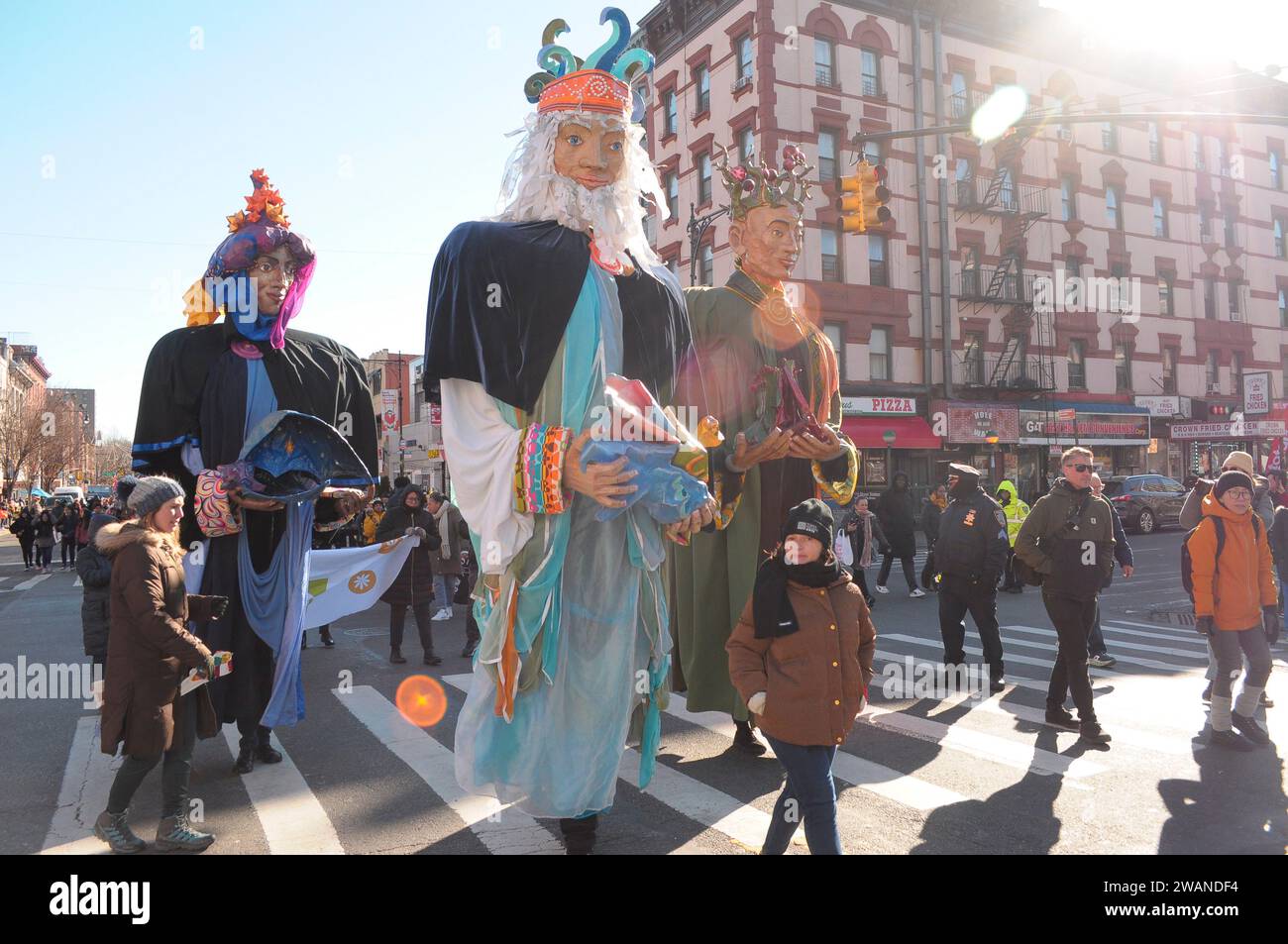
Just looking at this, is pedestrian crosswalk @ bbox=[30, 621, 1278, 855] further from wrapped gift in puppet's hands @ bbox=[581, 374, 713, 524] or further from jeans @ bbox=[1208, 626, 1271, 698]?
wrapped gift in puppet's hands @ bbox=[581, 374, 713, 524]

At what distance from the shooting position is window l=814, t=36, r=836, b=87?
2809 centimetres

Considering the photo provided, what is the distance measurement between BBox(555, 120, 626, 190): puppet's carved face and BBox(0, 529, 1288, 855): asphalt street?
2.71m

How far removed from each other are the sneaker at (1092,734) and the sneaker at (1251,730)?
0.83 metres

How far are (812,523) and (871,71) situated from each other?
96.0 feet

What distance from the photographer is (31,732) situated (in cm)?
639

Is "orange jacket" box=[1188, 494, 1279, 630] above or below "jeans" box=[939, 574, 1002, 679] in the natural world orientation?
above

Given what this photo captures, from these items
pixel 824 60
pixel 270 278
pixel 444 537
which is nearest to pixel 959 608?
pixel 270 278

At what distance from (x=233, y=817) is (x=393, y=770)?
94 centimetres

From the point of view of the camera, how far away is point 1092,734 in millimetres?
5789

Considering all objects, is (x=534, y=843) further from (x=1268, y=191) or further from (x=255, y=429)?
(x=1268, y=191)

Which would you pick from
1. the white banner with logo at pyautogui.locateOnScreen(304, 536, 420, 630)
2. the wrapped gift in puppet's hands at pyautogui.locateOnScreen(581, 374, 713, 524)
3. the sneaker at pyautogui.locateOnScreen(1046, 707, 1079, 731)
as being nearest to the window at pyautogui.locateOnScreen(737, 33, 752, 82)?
the white banner with logo at pyautogui.locateOnScreen(304, 536, 420, 630)

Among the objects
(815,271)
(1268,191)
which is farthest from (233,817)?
(1268,191)

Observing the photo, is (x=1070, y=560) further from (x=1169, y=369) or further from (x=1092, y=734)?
(x=1169, y=369)

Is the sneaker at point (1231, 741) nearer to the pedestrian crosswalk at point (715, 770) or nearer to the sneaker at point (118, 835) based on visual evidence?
the pedestrian crosswalk at point (715, 770)
